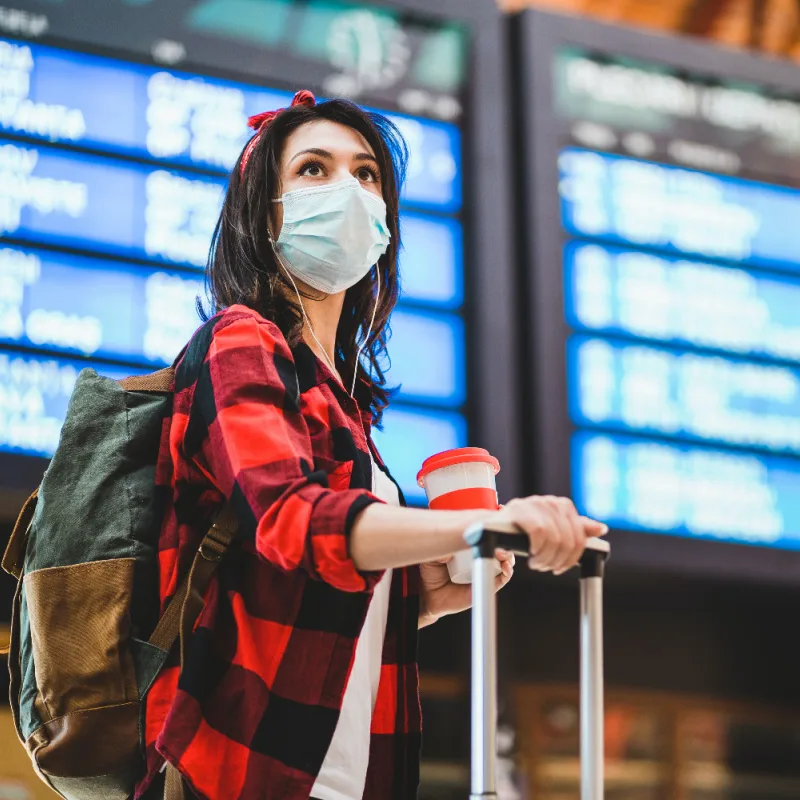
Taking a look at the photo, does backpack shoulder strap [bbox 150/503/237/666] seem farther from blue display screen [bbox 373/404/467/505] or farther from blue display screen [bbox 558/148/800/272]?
blue display screen [bbox 558/148/800/272]

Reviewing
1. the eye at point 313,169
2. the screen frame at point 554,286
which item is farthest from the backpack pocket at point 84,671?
the screen frame at point 554,286

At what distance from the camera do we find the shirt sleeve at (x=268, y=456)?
1343mm

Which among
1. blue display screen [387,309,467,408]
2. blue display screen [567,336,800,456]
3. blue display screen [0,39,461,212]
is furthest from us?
blue display screen [567,336,800,456]

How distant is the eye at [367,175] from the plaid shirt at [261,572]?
0.34 metres

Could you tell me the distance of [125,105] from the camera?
3680 mm

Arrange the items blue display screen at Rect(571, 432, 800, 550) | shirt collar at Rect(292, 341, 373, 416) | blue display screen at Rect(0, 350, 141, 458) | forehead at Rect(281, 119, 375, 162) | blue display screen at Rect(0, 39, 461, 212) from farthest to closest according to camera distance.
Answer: blue display screen at Rect(571, 432, 800, 550) → blue display screen at Rect(0, 39, 461, 212) → blue display screen at Rect(0, 350, 141, 458) → forehead at Rect(281, 119, 375, 162) → shirt collar at Rect(292, 341, 373, 416)

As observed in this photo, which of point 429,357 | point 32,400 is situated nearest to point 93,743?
point 32,400

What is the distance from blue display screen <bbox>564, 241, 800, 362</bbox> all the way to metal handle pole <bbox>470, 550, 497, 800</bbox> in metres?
2.80

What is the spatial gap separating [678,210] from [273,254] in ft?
8.88

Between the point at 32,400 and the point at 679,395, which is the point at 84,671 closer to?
the point at 32,400

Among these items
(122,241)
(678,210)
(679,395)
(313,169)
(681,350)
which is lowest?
(313,169)

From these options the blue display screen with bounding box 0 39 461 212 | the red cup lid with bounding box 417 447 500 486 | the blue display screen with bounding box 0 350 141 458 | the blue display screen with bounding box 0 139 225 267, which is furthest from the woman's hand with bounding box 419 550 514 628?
the blue display screen with bounding box 0 39 461 212

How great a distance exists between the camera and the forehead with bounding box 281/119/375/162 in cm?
182

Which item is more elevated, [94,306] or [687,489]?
[94,306]
